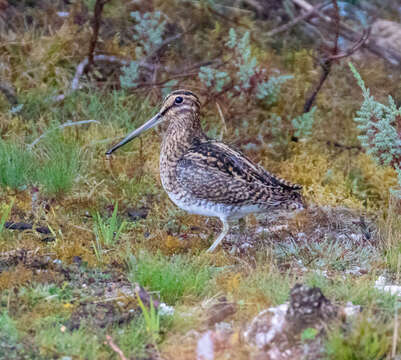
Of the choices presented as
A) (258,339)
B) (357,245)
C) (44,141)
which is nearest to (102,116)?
(44,141)

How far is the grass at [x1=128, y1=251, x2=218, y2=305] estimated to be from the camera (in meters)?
4.04

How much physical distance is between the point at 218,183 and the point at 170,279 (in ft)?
3.83

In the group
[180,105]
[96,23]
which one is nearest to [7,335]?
[180,105]

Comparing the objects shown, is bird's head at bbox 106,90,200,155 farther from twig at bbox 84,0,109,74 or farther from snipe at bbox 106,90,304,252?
twig at bbox 84,0,109,74

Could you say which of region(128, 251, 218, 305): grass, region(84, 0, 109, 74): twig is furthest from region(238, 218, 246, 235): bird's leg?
Answer: region(84, 0, 109, 74): twig

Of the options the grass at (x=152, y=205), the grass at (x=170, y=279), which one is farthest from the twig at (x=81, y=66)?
the grass at (x=170, y=279)

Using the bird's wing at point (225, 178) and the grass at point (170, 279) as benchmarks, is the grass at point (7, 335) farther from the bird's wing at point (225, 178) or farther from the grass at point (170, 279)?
the bird's wing at point (225, 178)

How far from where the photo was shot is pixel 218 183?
5.01 metres

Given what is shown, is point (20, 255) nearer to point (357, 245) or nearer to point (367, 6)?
point (357, 245)

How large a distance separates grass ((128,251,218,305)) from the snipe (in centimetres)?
72

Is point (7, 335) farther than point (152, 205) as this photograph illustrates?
No

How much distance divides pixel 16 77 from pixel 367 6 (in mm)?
4036

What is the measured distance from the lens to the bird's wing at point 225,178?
16.4ft

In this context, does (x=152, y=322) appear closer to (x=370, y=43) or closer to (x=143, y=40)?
(x=143, y=40)
